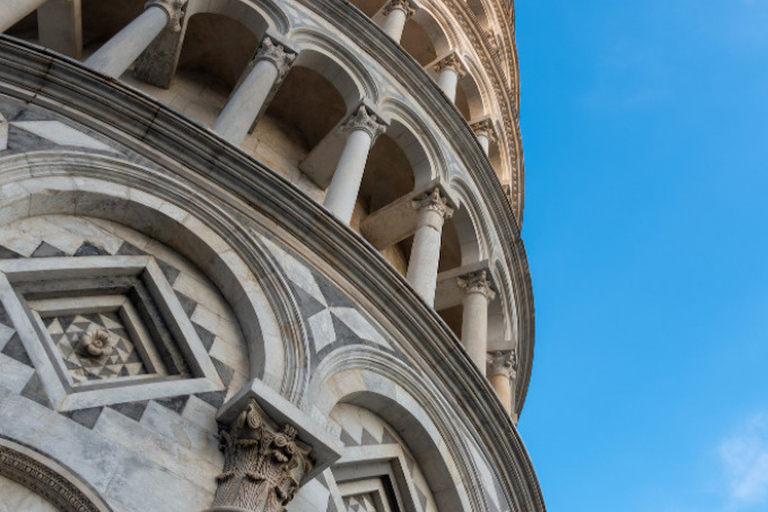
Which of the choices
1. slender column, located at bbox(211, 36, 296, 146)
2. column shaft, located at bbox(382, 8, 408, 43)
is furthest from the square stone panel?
column shaft, located at bbox(382, 8, 408, 43)

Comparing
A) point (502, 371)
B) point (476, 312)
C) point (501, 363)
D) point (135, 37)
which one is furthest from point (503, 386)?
point (135, 37)

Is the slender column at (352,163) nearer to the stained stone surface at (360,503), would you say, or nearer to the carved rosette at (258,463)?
the stained stone surface at (360,503)

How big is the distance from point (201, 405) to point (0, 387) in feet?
4.87

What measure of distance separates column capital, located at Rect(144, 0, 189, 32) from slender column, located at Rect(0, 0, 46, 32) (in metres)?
1.83

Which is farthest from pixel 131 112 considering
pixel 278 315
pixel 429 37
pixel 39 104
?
pixel 429 37

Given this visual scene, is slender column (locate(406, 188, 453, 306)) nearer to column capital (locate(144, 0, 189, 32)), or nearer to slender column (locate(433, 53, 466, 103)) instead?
column capital (locate(144, 0, 189, 32))

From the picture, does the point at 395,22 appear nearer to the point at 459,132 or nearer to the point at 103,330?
the point at 459,132

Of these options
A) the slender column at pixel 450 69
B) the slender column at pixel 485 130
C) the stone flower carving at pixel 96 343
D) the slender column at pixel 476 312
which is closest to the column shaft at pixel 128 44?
the stone flower carving at pixel 96 343

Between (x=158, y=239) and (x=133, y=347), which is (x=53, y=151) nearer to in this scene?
(x=158, y=239)

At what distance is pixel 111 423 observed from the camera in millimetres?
5906

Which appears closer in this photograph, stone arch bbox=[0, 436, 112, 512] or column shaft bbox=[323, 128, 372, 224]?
stone arch bbox=[0, 436, 112, 512]

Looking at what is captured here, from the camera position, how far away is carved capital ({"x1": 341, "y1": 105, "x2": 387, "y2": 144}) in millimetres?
11719

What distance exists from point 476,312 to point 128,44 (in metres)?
5.93

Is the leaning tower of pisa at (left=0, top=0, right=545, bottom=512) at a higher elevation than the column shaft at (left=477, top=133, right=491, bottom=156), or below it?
below
